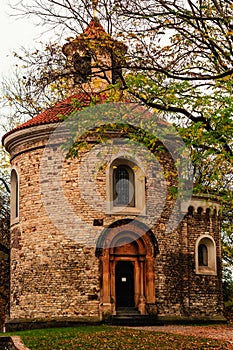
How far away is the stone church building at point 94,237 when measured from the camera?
25.5 m

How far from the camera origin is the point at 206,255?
2969cm

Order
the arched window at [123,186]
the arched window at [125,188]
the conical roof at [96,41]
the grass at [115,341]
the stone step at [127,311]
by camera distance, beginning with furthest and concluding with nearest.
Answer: the arched window at [123,186], the arched window at [125,188], the stone step at [127,311], the conical roof at [96,41], the grass at [115,341]

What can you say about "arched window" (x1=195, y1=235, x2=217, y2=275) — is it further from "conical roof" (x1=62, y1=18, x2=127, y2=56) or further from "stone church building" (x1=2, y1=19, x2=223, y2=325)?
"conical roof" (x1=62, y1=18, x2=127, y2=56)

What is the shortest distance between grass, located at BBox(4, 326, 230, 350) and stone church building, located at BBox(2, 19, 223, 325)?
187 inches

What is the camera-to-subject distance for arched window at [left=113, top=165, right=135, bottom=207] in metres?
26.8

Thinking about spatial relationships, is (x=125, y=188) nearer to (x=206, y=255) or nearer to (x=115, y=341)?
(x=206, y=255)

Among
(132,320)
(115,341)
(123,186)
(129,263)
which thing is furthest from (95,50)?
(132,320)

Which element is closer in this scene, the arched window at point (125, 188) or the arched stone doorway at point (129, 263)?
the arched stone doorway at point (129, 263)

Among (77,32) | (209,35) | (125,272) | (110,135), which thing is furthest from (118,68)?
(125,272)

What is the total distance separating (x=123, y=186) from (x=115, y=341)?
10.0m

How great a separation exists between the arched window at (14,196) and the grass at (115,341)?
27.5 ft

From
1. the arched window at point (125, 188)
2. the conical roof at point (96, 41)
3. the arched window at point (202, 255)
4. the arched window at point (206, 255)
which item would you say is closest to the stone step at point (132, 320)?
the arched window at point (125, 188)

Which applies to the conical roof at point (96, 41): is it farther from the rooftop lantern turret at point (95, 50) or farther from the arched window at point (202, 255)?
the arched window at point (202, 255)

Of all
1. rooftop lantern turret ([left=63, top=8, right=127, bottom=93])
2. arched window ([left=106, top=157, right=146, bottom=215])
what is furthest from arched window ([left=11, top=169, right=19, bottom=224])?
rooftop lantern turret ([left=63, top=8, right=127, bottom=93])
